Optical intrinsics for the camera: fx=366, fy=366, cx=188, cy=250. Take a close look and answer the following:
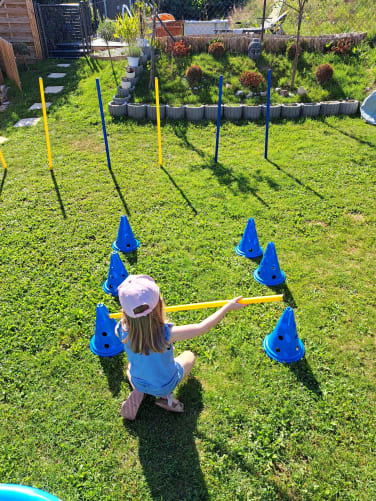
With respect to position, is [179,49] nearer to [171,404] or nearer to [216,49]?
[216,49]

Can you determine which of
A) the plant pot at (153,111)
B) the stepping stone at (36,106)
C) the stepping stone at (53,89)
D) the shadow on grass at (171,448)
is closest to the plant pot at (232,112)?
the plant pot at (153,111)

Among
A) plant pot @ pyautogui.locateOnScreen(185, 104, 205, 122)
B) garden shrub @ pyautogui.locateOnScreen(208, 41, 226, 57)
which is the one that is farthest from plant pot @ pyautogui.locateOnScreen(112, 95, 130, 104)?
garden shrub @ pyautogui.locateOnScreen(208, 41, 226, 57)

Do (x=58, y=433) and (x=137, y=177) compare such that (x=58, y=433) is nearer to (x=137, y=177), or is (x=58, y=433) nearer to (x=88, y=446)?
(x=88, y=446)

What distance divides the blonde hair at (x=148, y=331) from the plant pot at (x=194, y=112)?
8.11m

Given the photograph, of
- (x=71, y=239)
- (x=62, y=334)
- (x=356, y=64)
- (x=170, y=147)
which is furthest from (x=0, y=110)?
(x=356, y=64)

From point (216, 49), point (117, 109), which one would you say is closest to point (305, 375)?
point (117, 109)

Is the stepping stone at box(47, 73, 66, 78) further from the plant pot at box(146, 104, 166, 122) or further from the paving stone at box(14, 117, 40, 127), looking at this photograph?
the plant pot at box(146, 104, 166, 122)

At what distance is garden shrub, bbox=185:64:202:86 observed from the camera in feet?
36.7

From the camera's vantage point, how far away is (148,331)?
111 inches

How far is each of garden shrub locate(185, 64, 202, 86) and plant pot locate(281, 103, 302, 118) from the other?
9.77 ft

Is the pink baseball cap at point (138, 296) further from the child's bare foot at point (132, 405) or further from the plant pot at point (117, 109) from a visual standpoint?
the plant pot at point (117, 109)

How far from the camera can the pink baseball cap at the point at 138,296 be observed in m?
2.61

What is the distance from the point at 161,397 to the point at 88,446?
0.75m

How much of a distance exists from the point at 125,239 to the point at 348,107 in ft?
26.8
